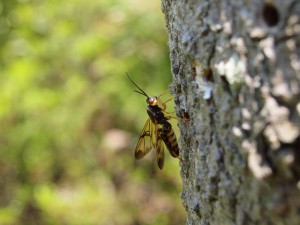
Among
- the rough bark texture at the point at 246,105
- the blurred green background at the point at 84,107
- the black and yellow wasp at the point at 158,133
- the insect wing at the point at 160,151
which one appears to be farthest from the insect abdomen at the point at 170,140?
the blurred green background at the point at 84,107

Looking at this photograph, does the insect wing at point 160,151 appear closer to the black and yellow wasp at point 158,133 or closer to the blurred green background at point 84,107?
the black and yellow wasp at point 158,133

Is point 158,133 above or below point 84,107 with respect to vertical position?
below

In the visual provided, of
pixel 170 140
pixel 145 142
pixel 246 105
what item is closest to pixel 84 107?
pixel 145 142

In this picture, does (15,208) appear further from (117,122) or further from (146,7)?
(146,7)

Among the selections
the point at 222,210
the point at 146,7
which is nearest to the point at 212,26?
the point at 222,210

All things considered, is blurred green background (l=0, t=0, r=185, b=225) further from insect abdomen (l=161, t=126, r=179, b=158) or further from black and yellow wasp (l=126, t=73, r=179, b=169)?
insect abdomen (l=161, t=126, r=179, b=158)

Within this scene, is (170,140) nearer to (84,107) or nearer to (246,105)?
(246,105)
